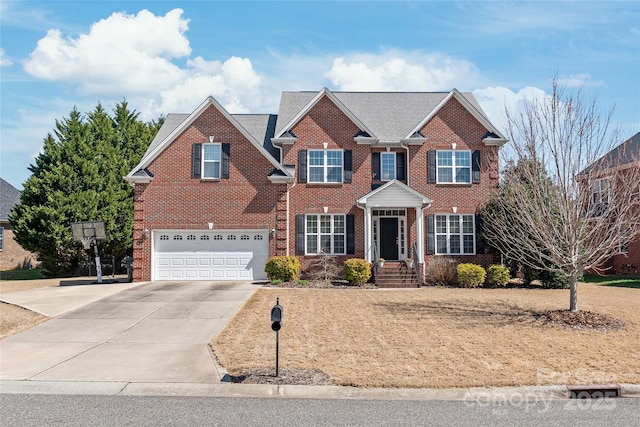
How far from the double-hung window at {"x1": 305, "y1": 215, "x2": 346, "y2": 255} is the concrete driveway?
599 cm

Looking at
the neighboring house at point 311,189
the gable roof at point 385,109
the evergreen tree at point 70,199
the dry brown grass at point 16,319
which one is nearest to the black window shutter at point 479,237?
the neighboring house at point 311,189

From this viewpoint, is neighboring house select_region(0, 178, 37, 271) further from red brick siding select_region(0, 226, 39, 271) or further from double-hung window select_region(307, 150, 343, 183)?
double-hung window select_region(307, 150, 343, 183)

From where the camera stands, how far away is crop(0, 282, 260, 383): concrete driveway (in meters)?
8.74

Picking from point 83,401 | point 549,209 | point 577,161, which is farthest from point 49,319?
point 577,161

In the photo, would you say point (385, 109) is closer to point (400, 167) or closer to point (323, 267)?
point (400, 167)

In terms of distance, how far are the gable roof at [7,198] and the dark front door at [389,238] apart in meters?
28.6

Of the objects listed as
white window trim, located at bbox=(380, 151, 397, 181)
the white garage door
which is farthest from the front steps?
the white garage door

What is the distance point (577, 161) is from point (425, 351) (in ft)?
22.4

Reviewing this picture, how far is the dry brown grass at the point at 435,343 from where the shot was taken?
841 centimetres

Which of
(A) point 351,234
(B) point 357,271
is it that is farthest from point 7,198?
(B) point 357,271

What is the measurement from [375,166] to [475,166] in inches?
182

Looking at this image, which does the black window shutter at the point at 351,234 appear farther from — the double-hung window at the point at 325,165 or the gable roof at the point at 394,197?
the double-hung window at the point at 325,165

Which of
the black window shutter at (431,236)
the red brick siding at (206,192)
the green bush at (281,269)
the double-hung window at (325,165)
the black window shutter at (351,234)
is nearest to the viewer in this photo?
the green bush at (281,269)

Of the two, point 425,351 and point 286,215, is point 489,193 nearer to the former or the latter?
point 286,215
